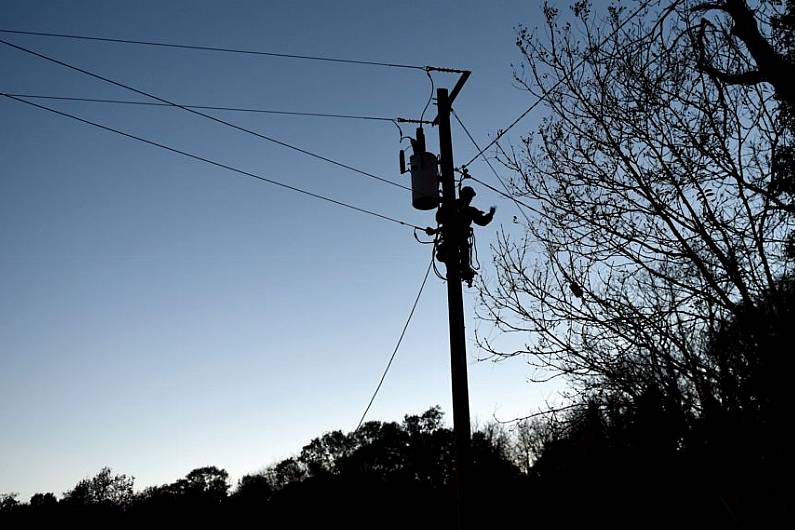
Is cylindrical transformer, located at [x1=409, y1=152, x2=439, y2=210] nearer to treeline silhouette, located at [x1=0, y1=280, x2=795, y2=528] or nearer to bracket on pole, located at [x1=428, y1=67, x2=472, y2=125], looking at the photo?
bracket on pole, located at [x1=428, y1=67, x2=472, y2=125]

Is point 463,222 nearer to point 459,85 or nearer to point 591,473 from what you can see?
point 459,85

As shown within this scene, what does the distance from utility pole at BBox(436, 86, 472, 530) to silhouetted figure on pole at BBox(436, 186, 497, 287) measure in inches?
1.1

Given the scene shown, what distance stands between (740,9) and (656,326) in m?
3.69

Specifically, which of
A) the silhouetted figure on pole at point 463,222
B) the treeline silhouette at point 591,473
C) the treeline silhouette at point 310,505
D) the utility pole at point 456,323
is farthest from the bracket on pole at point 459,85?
the treeline silhouette at point 310,505

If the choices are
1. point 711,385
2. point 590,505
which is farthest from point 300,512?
point 711,385

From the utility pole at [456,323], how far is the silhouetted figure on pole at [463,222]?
0.10 feet

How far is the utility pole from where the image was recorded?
6441 millimetres

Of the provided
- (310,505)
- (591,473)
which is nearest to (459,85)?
(591,473)

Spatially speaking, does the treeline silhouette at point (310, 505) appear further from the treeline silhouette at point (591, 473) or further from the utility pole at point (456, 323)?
the utility pole at point (456, 323)

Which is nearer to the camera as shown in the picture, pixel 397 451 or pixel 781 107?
pixel 781 107

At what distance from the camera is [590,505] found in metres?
27.8

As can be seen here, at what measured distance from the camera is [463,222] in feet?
25.7

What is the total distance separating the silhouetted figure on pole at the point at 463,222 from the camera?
779cm

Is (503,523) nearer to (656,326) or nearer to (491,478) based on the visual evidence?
(491,478)
